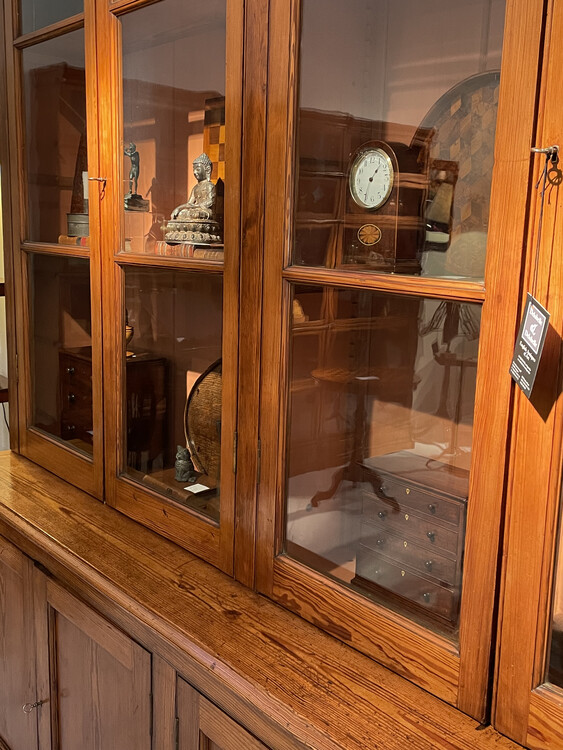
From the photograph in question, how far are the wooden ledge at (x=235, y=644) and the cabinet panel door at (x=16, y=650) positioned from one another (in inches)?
2.6

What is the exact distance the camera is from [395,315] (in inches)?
39.4

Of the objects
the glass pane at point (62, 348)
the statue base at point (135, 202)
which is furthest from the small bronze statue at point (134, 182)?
the glass pane at point (62, 348)

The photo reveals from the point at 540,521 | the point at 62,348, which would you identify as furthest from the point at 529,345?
the point at 62,348

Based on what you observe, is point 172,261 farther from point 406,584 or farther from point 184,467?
point 406,584

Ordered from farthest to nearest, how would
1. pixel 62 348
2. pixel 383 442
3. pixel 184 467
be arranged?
pixel 62 348, pixel 184 467, pixel 383 442

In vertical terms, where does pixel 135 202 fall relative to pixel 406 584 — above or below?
above

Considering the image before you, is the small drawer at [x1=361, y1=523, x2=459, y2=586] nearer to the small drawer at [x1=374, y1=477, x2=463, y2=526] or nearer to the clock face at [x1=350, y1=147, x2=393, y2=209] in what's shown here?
the small drawer at [x1=374, y1=477, x2=463, y2=526]

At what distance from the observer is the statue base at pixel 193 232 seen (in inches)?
50.8

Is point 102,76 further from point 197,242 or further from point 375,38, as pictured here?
point 375,38

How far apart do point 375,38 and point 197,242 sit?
1.58 ft

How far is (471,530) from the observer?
2.97ft

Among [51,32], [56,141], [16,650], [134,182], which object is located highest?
[51,32]

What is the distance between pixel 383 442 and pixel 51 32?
46.6 inches

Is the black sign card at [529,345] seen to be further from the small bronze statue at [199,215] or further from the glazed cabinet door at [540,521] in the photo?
the small bronze statue at [199,215]
